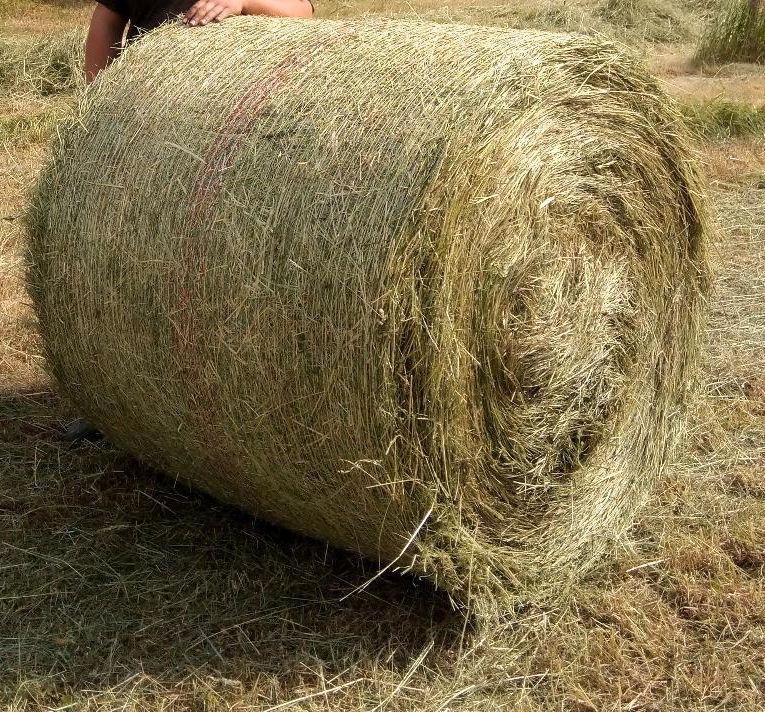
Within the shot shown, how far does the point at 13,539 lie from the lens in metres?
3.99

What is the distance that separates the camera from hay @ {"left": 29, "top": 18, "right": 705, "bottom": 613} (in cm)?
297

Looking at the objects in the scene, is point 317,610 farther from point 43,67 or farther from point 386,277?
point 43,67

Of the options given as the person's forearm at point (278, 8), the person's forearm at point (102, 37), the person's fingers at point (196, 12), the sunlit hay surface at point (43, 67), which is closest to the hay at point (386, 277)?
the person's fingers at point (196, 12)

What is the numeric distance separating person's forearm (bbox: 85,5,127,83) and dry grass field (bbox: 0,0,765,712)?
1.67 m

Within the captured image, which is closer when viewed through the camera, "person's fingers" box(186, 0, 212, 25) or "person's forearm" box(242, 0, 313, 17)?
"person's fingers" box(186, 0, 212, 25)

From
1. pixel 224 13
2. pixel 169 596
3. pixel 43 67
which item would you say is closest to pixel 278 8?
pixel 224 13

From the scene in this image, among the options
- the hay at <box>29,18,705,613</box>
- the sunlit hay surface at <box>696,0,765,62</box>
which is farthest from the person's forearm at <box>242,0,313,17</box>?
the sunlit hay surface at <box>696,0,765,62</box>

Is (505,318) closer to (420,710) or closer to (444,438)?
(444,438)

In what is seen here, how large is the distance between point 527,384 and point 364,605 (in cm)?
98

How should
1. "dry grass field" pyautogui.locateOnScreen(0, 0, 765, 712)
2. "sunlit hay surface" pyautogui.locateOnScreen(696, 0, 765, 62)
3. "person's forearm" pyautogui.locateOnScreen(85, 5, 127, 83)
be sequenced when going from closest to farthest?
"dry grass field" pyautogui.locateOnScreen(0, 0, 765, 712) → "person's forearm" pyautogui.locateOnScreen(85, 5, 127, 83) → "sunlit hay surface" pyautogui.locateOnScreen(696, 0, 765, 62)

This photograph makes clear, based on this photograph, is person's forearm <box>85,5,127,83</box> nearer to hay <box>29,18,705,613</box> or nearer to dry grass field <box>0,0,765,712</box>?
hay <box>29,18,705,613</box>

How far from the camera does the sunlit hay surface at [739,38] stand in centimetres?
1120

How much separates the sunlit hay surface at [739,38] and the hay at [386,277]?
26.9ft

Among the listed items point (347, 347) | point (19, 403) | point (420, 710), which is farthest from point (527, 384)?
point (19, 403)
